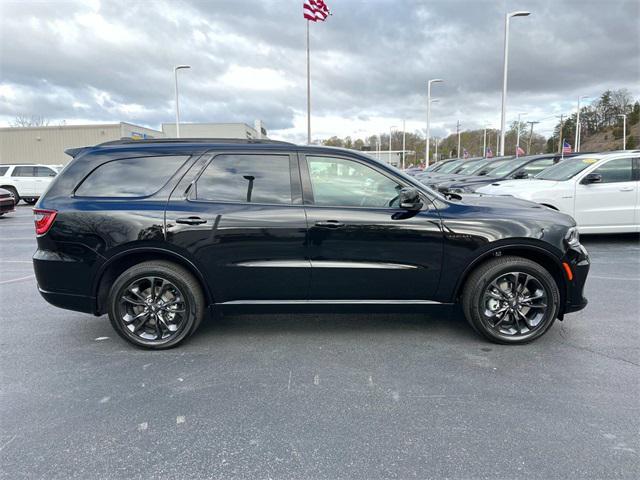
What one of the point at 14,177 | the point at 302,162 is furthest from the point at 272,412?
the point at 14,177

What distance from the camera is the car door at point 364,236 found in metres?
3.56

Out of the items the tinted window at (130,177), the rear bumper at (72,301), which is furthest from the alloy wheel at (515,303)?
the rear bumper at (72,301)

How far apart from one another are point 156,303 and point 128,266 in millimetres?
424

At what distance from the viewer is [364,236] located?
3562mm

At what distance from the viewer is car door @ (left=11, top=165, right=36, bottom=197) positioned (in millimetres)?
17516

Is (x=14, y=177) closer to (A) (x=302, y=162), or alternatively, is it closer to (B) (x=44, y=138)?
(A) (x=302, y=162)

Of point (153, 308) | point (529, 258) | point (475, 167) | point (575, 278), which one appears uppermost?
point (475, 167)

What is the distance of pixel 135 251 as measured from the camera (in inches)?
140

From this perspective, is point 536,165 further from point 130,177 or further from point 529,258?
point 130,177

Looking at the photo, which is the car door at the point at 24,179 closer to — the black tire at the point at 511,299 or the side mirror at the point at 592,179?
the black tire at the point at 511,299

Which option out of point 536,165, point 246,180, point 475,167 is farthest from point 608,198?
point 475,167

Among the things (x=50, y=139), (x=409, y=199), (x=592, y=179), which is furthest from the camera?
(x=50, y=139)

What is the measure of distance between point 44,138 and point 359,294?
46309mm

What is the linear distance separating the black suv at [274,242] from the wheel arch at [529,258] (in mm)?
13
